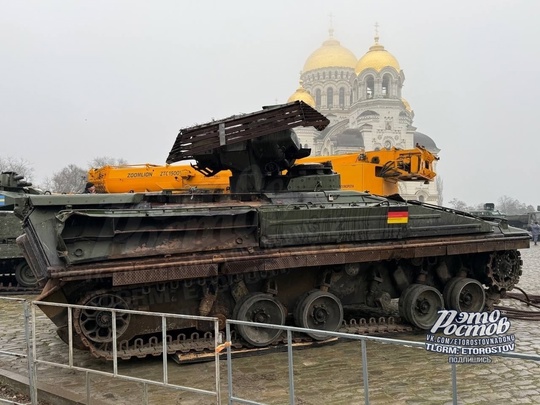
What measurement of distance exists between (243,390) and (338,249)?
2.67 metres

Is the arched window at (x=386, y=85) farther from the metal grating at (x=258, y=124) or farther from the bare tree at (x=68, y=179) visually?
the metal grating at (x=258, y=124)

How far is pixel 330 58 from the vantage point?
74312mm

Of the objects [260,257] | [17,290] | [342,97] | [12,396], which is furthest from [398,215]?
[342,97]

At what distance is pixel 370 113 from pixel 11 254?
5712 cm

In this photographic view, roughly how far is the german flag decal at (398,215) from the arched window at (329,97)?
66858 mm

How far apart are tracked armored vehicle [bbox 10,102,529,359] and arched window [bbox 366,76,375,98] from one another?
60333mm

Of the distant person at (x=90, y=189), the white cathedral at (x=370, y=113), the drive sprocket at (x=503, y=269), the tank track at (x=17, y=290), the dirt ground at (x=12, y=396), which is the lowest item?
the dirt ground at (x=12, y=396)

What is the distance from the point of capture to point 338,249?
25.7ft

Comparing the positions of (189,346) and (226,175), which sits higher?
(226,175)

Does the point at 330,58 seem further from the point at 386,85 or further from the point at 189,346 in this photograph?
the point at 189,346

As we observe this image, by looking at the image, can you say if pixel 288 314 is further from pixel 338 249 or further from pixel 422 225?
pixel 422 225

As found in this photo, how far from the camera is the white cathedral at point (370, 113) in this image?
65.2 m

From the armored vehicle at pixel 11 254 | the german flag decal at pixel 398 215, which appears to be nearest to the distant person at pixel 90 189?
the armored vehicle at pixel 11 254

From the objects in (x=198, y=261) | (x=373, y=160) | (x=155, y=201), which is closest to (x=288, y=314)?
(x=198, y=261)
